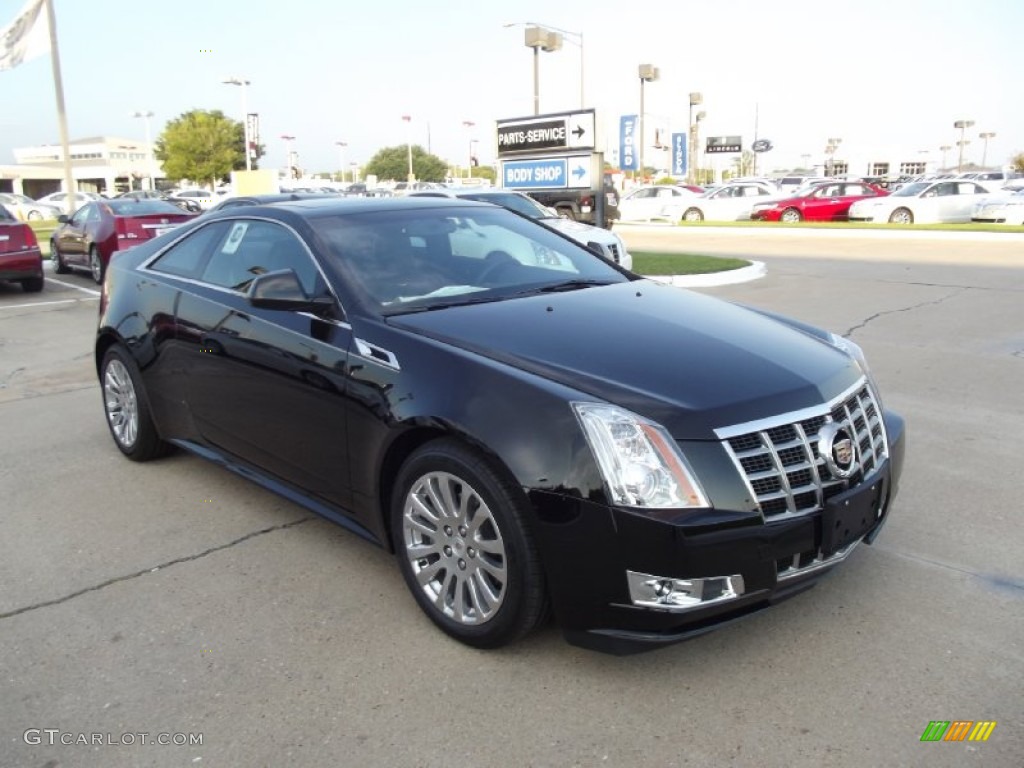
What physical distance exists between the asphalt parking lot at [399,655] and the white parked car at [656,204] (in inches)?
1144

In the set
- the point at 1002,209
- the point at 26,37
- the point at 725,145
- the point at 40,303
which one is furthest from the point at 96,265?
the point at 725,145

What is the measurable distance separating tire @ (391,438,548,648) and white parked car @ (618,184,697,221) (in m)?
31.0

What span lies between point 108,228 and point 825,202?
937 inches

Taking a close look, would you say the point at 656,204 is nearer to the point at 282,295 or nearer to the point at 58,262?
the point at 58,262

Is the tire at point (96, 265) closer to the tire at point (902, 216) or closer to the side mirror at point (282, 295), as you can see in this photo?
the side mirror at point (282, 295)

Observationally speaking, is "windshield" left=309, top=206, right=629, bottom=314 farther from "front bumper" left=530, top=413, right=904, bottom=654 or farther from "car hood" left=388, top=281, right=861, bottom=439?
"front bumper" left=530, top=413, right=904, bottom=654

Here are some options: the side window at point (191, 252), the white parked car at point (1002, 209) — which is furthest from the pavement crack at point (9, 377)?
the white parked car at point (1002, 209)

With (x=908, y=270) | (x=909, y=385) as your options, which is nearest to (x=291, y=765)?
(x=909, y=385)

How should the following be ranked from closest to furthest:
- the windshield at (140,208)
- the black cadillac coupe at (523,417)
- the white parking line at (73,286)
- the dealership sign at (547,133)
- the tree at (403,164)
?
the black cadillac coupe at (523,417) → the white parking line at (73,286) → the windshield at (140,208) → the dealership sign at (547,133) → the tree at (403,164)

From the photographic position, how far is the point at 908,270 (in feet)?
48.4

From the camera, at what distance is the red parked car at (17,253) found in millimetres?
13109

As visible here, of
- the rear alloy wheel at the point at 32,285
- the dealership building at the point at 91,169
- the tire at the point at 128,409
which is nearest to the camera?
the tire at the point at 128,409

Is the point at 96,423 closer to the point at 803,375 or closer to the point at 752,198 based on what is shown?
the point at 803,375

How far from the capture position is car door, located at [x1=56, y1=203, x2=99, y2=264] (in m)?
15.3
